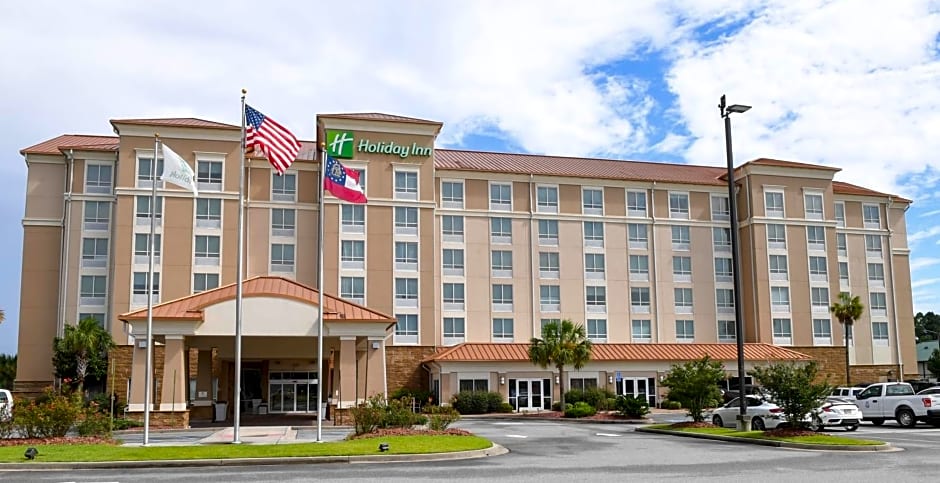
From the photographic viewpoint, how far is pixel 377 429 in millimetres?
25891

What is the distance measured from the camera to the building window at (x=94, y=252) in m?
54.5

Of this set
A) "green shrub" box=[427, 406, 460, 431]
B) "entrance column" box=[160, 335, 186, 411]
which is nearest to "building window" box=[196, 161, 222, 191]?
"entrance column" box=[160, 335, 186, 411]

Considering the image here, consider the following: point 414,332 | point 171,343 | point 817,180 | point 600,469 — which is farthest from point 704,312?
point 600,469

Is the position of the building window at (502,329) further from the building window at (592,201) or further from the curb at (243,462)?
the curb at (243,462)

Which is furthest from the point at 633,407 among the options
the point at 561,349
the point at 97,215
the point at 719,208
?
the point at 97,215

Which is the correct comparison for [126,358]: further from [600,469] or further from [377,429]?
[600,469]

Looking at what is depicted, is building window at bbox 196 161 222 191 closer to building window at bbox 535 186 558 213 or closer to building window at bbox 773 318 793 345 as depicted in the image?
building window at bbox 535 186 558 213

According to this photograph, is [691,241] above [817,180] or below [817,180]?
below

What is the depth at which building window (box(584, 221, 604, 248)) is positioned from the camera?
62.3 metres

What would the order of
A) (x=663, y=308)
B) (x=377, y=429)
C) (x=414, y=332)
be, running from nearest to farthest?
(x=377, y=429), (x=414, y=332), (x=663, y=308)

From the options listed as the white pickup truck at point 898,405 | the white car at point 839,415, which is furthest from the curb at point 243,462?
the white pickup truck at point 898,405

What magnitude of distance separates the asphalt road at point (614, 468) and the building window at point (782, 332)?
3987cm

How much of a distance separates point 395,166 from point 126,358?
20.9 meters

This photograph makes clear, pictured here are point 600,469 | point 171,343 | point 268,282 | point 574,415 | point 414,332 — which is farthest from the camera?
point 414,332
